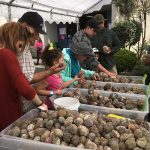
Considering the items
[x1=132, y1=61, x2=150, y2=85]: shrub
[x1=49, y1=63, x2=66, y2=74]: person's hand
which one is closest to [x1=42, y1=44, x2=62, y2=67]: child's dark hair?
[x1=49, y1=63, x2=66, y2=74]: person's hand

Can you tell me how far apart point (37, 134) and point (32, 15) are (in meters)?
1.05

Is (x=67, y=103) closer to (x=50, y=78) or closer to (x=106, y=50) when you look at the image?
(x=50, y=78)

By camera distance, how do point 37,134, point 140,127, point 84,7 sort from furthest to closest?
1. point 84,7
2. point 140,127
3. point 37,134

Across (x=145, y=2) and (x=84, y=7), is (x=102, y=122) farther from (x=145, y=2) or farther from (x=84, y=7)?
(x=84, y=7)

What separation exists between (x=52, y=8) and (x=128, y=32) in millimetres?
2863

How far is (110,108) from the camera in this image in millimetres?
2518

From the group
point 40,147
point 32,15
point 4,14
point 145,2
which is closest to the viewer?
point 40,147

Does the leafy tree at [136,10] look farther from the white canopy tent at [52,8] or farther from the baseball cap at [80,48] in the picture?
the baseball cap at [80,48]

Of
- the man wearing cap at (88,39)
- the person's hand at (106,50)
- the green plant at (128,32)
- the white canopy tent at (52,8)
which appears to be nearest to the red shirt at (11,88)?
the man wearing cap at (88,39)

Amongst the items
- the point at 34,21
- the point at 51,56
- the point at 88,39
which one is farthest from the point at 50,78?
the point at 88,39

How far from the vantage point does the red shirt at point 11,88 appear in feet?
6.64

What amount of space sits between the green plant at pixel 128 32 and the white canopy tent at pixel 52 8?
7.18 ft

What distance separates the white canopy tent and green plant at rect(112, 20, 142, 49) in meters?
2.19

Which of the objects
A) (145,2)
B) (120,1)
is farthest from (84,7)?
(145,2)
